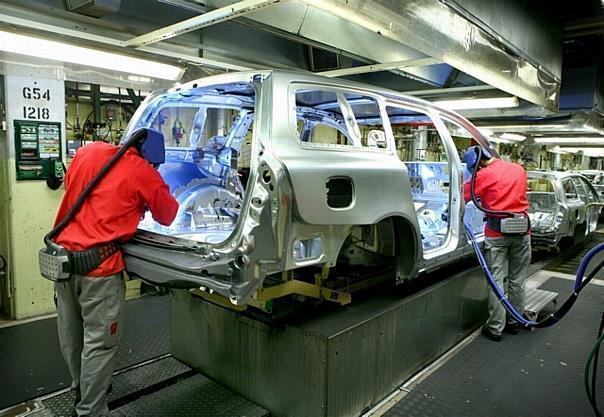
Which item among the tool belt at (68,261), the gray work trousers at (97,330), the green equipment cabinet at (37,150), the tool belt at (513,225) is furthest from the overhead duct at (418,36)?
the green equipment cabinet at (37,150)

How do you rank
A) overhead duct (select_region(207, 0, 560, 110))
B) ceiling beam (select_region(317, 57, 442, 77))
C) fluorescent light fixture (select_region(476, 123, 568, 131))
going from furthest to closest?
fluorescent light fixture (select_region(476, 123, 568, 131)) → ceiling beam (select_region(317, 57, 442, 77)) → overhead duct (select_region(207, 0, 560, 110))

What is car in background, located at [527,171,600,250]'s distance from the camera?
7.02 metres

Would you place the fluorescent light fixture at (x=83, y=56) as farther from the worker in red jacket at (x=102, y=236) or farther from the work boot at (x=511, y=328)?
the work boot at (x=511, y=328)

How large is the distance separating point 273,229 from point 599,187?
11.7 metres

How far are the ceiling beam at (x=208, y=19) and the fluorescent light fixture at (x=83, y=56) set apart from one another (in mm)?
256

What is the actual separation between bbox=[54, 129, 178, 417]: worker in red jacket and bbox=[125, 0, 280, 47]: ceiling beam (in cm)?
95

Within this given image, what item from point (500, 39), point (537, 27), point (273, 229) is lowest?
point (273, 229)

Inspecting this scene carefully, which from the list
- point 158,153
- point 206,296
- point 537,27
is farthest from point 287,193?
point 537,27

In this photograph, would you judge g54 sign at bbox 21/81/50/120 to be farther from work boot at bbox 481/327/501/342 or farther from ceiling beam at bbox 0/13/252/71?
work boot at bbox 481/327/501/342

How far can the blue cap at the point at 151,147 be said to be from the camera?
248 centimetres

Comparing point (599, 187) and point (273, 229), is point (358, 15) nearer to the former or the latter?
point (273, 229)

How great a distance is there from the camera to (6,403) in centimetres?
275

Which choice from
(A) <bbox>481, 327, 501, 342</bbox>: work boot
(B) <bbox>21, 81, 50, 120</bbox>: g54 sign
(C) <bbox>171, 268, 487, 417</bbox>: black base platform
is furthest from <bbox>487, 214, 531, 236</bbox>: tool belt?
(B) <bbox>21, 81, 50, 120</bbox>: g54 sign

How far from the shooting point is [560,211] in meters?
7.06
